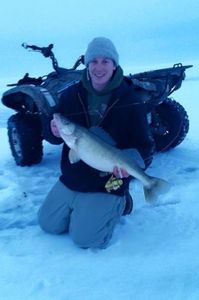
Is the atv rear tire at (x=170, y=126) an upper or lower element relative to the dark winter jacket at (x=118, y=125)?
lower

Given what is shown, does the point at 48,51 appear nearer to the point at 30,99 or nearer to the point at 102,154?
the point at 30,99

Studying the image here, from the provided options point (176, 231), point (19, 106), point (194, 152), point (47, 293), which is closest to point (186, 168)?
point (194, 152)

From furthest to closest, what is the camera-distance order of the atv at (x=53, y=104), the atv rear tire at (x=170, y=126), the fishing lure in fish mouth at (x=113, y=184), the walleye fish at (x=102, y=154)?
1. the atv rear tire at (x=170, y=126)
2. the atv at (x=53, y=104)
3. the fishing lure in fish mouth at (x=113, y=184)
4. the walleye fish at (x=102, y=154)

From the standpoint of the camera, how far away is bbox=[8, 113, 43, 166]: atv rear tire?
18.2ft

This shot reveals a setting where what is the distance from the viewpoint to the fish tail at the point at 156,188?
3.36 metres

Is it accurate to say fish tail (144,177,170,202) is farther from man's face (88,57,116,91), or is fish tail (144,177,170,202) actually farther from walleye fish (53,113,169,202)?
man's face (88,57,116,91)

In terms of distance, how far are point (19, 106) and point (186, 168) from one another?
2.23m

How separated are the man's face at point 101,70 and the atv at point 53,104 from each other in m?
1.31

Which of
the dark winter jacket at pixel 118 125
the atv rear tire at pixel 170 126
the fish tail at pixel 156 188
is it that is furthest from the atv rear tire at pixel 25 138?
the fish tail at pixel 156 188

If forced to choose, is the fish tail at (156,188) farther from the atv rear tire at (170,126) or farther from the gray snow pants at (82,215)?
the atv rear tire at (170,126)

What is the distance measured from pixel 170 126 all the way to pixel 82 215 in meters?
2.87

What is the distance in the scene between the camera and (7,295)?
2.96 metres

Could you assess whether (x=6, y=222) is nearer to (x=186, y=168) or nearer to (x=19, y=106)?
(x=19, y=106)

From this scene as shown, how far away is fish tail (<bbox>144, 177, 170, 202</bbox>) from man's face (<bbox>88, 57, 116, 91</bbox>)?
0.91 meters
